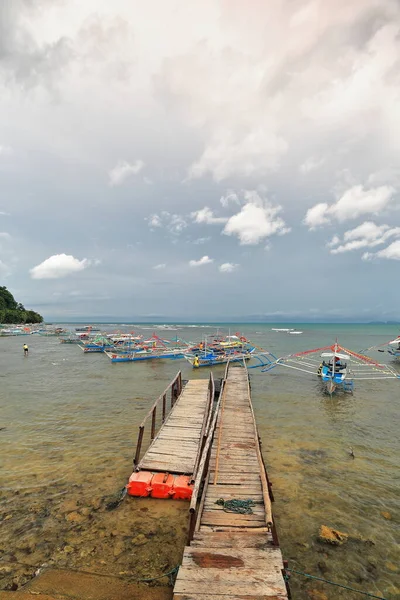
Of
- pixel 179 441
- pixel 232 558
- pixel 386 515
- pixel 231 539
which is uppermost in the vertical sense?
pixel 232 558

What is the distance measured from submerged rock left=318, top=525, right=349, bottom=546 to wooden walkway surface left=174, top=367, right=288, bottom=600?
2264 mm

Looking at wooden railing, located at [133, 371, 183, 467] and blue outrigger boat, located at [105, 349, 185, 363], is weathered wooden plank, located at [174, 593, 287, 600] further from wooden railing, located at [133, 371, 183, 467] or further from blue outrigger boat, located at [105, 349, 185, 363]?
blue outrigger boat, located at [105, 349, 185, 363]

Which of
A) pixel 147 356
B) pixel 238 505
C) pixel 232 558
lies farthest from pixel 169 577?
pixel 147 356

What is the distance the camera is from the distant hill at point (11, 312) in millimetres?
148375

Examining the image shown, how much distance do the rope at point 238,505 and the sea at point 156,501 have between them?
159cm

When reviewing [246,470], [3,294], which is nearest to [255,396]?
[246,470]

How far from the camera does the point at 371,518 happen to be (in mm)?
10500

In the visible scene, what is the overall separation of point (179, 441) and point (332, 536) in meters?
7.12

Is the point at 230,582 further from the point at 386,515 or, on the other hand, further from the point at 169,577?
the point at 386,515

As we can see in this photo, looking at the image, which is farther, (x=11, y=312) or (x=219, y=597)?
(x=11, y=312)

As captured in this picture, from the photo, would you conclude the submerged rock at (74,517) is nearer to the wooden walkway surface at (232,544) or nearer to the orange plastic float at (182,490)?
the orange plastic float at (182,490)

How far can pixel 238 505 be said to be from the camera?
903 cm

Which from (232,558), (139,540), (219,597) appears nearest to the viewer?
(219,597)

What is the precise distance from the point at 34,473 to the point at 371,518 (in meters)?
13.9
